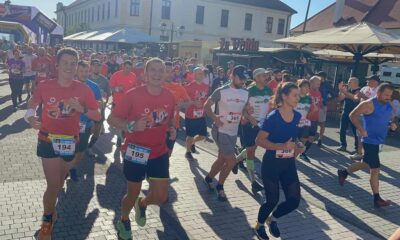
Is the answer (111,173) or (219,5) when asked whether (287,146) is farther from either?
(219,5)

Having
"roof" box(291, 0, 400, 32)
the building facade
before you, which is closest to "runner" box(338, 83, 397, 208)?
"roof" box(291, 0, 400, 32)

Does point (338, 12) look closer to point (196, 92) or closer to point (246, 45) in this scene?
point (246, 45)

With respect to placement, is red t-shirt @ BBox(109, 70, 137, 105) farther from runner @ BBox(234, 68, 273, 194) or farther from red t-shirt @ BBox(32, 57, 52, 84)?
red t-shirt @ BBox(32, 57, 52, 84)

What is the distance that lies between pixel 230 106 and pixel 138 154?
208cm

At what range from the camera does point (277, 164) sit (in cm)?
454

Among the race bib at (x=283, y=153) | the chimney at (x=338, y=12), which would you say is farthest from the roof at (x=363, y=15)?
the race bib at (x=283, y=153)

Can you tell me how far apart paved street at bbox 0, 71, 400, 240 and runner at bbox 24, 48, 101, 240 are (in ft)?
1.58

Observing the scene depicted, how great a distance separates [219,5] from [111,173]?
4671cm

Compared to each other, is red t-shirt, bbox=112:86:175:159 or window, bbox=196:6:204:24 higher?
window, bbox=196:6:204:24

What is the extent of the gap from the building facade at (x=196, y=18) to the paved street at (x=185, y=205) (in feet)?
123

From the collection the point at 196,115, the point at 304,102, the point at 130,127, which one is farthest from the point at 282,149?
the point at 196,115

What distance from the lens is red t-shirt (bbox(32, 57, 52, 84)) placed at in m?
12.4

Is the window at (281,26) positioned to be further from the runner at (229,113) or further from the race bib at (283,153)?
the race bib at (283,153)

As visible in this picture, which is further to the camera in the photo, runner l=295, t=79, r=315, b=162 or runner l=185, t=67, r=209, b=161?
runner l=185, t=67, r=209, b=161
